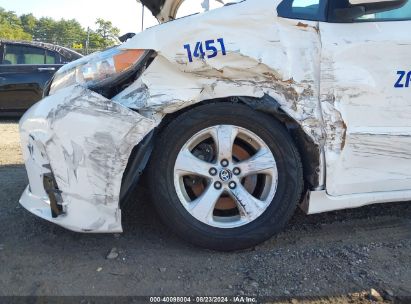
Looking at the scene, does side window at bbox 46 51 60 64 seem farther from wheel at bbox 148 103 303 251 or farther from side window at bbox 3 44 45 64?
wheel at bbox 148 103 303 251

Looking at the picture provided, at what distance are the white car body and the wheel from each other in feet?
0.41

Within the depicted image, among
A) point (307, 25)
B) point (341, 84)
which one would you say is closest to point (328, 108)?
point (341, 84)

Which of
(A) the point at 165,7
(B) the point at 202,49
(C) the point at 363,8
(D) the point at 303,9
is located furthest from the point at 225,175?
(A) the point at 165,7

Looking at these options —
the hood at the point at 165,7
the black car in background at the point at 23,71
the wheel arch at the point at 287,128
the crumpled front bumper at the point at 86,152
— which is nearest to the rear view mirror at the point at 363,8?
the wheel arch at the point at 287,128

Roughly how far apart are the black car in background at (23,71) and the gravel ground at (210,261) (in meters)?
5.45

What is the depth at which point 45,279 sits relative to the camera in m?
2.58

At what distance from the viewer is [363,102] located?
285 centimetres

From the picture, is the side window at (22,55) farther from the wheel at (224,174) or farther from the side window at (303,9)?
the side window at (303,9)

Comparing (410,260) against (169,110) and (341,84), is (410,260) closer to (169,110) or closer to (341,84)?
(341,84)

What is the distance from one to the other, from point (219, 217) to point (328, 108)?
96 centimetres

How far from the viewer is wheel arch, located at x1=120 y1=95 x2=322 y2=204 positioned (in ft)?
9.01

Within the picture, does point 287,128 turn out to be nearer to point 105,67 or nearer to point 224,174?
point 224,174

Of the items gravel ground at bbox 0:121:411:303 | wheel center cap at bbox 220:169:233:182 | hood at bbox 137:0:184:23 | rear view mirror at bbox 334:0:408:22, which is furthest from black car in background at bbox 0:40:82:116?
rear view mirror at bbox 334:0:408:22

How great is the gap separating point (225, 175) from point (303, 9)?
3.67 ft
